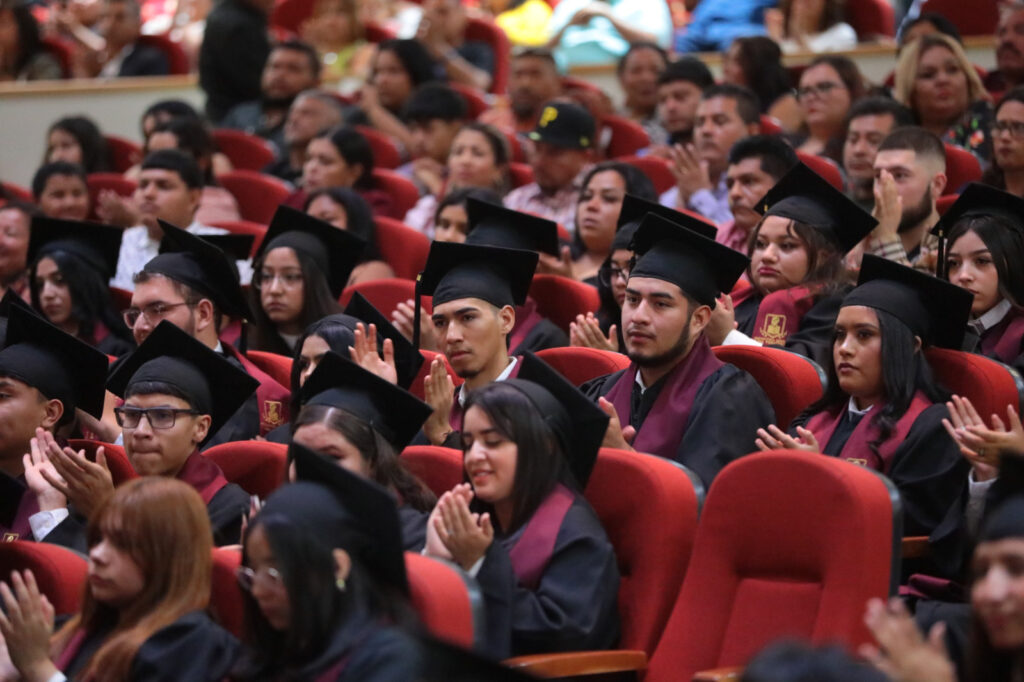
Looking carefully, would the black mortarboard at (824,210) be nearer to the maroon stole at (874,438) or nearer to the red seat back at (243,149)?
the maroon stole at (874,438)

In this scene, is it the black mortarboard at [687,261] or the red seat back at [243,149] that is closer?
the black mortarboard at [687,261]

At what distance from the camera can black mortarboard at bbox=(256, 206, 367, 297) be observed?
5059mm

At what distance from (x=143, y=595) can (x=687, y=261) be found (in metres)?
1.68

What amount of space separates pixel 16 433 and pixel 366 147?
302cm

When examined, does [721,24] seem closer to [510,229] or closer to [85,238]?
[510,229]

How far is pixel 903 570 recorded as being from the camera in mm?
3260

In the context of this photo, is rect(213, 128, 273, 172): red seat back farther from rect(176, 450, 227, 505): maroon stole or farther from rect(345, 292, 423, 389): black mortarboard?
rect(176, 450, 227, 505): maroon stole

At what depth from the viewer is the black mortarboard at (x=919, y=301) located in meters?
3.48

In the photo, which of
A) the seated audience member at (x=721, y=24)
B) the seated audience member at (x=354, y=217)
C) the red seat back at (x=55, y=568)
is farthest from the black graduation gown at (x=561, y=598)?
the seated audience member at (x=721, y=24)

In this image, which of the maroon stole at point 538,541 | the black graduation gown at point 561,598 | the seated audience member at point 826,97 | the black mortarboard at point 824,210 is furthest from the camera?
the seated audience member at point 826,97

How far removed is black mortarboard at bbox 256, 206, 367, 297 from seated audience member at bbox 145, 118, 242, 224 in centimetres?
157

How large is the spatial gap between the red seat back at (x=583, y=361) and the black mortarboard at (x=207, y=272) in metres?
1.19

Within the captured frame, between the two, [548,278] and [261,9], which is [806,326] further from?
[261,9]

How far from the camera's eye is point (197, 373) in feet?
12.5
